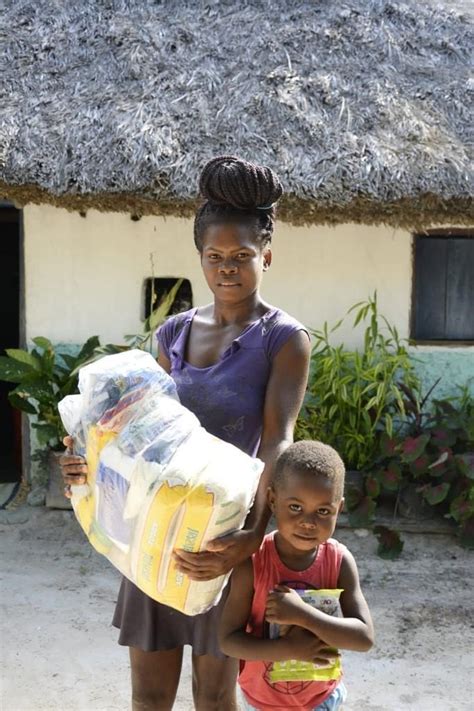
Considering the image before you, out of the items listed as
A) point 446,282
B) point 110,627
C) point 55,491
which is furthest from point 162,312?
point 110,627

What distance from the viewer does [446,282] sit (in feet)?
17.4

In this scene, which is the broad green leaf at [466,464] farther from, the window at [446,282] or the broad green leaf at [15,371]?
the broad green leaf at [15,371]

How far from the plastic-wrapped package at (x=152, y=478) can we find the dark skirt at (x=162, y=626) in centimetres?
18

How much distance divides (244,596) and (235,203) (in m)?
0.85

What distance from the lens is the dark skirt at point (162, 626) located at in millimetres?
1977

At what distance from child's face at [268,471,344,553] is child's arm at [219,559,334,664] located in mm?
132

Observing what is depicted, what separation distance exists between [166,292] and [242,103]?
4.11 feet

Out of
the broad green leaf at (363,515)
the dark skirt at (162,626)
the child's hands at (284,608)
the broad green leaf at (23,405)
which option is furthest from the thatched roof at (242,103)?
the child's hands at (284,608)

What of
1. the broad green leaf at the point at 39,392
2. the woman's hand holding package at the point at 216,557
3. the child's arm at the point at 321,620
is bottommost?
the broad green leaf at the point at 39,392

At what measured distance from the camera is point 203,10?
5695 mm

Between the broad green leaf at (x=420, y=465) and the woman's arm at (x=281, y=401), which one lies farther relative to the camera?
the broad green leaf at (x=420, y=465)

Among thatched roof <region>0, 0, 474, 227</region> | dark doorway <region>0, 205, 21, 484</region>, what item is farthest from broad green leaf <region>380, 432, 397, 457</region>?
→ dark doorway <region>0, 205, 21, 484</region>

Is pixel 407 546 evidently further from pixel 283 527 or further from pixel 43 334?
pixel 283 527

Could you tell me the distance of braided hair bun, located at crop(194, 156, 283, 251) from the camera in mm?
1852
